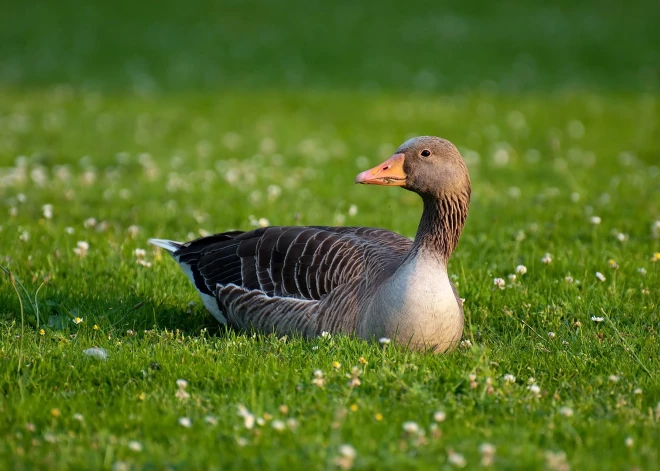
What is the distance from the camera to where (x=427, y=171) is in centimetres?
558

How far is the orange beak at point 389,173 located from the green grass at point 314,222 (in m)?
1.07

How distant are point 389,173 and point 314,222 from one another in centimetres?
336

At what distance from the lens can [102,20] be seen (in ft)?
85.5

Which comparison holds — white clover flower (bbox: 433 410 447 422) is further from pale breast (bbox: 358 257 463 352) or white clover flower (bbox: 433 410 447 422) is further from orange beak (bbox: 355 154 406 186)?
orange beak (bbox: 355 154 406 186)

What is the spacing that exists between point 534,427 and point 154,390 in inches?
82.2

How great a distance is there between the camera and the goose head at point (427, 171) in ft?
18.3

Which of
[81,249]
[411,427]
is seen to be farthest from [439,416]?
[81,249]

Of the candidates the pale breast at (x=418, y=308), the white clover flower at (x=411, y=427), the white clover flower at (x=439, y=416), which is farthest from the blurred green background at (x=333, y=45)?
the white clover flower at (x=411, y=427)

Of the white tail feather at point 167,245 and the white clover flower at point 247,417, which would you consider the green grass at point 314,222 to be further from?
the white tail feather at point 167,245

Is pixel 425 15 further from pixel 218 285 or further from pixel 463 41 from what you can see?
pixel 218 285

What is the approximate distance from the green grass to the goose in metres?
0.22

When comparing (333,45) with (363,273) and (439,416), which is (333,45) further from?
(439,416)

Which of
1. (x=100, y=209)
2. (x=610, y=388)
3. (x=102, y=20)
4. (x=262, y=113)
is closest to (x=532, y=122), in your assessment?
(x=262, y=113)

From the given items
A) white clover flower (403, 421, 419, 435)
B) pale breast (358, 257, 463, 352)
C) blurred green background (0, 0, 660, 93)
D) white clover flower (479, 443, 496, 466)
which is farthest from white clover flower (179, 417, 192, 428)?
blurred green background (0, 0, 660, 93)
